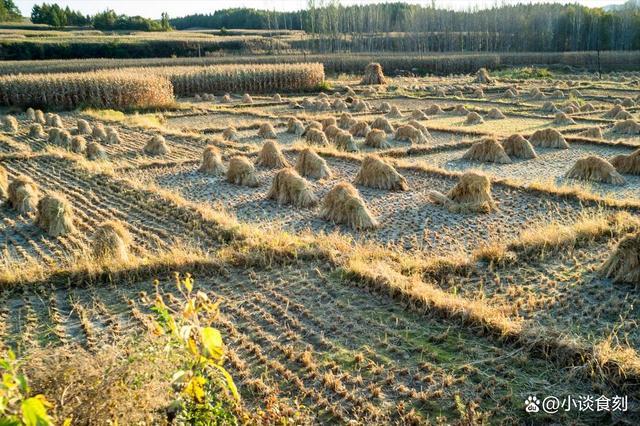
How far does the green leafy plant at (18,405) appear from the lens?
1839 millimetres

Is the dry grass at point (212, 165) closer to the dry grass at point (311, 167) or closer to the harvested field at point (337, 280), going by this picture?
the harvested field at point (337, 280)

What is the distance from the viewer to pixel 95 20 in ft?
289

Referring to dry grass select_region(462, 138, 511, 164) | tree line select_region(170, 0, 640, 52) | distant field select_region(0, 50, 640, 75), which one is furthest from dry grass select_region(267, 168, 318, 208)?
tree line select_region(170, 0, 640, 52)

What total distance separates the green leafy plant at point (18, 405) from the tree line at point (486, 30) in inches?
2517

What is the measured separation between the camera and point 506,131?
19.6 m

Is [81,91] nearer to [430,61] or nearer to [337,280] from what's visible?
[337,280]

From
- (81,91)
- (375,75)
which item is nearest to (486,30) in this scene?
(375,75)

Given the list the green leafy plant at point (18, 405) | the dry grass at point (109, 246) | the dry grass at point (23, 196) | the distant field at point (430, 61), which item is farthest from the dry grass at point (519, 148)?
the distant field at point (430, 61)

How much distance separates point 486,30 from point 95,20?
58.4m

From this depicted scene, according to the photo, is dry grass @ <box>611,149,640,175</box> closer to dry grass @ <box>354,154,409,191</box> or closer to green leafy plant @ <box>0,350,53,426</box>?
dry grass @ <box>354,154,409,191</box>

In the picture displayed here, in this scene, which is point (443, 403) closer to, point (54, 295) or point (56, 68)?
point (54, 295)

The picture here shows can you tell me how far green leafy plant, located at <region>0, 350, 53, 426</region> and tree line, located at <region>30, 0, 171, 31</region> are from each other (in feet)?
303

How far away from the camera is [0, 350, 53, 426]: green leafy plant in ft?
6.03

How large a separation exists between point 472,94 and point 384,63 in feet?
57.5
